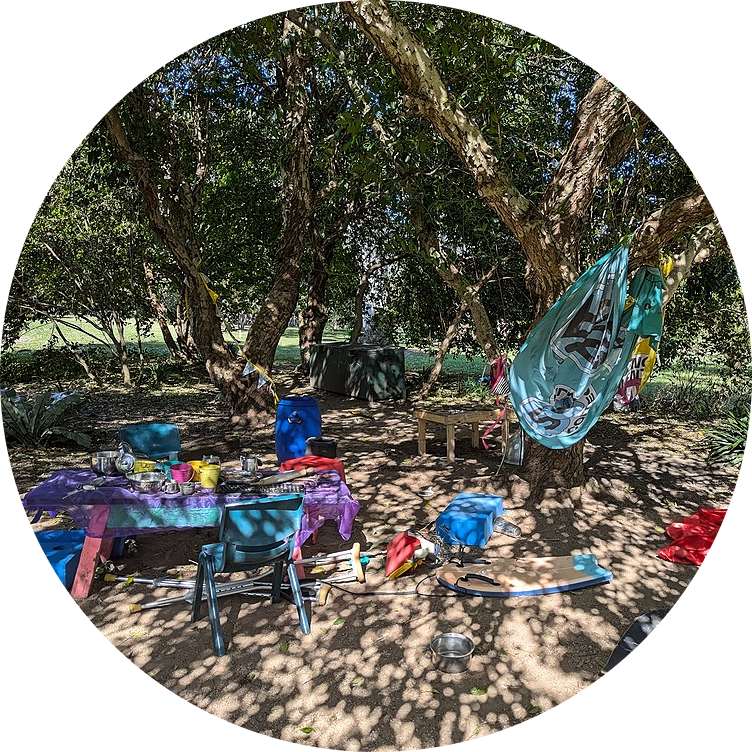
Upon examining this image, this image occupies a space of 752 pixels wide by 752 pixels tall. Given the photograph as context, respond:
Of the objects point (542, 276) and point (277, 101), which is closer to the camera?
point (542, 276)

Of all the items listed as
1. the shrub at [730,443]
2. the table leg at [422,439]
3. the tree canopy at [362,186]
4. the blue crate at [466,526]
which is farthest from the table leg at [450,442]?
the shrub at [730,443]

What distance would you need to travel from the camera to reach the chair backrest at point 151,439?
17.7 ft

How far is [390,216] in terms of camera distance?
11766 mm

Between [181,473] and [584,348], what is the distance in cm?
282

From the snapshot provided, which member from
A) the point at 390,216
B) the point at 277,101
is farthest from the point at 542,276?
the point at 390,216

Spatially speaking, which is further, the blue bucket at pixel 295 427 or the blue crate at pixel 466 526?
the blue bucket at pixel 295 427

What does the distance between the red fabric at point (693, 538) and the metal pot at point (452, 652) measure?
1.98m

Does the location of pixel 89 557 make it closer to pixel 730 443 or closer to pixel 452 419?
pixel 452 419

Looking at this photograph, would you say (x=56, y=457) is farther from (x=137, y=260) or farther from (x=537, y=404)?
(x=137, y=260)

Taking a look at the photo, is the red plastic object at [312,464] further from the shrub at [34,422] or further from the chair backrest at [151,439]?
the shrub at [34,422]

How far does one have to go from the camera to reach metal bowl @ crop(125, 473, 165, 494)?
4.04 metres

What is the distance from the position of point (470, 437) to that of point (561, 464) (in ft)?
9.01

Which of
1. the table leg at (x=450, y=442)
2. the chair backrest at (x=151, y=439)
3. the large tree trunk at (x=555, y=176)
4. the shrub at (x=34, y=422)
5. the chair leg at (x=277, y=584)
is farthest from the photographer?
the shrub at (x=34, y=422)

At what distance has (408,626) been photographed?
12.0 feet
